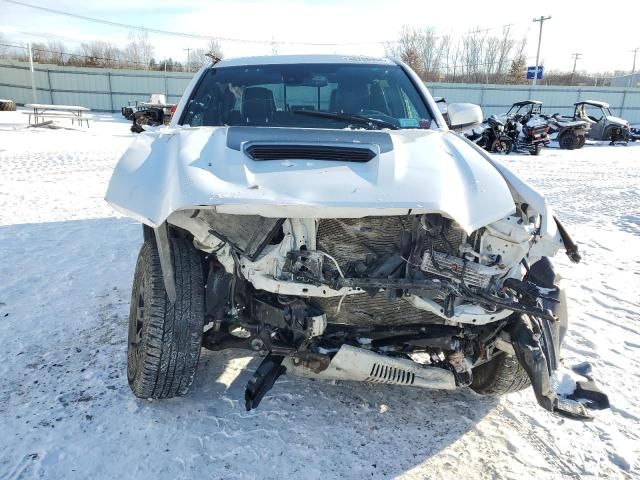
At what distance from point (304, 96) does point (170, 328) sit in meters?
1.98

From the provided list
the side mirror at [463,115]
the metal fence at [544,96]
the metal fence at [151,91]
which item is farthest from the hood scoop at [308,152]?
the metal fence at [151,91]

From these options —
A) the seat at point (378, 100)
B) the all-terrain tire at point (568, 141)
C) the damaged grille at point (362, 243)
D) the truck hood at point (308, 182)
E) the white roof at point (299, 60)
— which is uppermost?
the white roof at point (299, 60)

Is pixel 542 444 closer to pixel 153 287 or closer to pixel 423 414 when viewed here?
pixel 423 414

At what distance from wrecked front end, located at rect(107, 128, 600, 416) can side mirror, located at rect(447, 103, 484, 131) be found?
1.12 meters

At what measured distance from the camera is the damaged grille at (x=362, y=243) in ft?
7.78

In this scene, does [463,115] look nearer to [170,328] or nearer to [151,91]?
[170,328]

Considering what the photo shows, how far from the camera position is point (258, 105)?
3.50 metres

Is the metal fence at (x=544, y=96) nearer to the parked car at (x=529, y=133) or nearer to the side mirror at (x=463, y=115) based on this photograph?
the parked car at (x=529, y=133)

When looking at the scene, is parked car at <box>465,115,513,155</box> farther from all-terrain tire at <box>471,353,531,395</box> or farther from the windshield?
all-terrain tire at <box>471,353,531,395</box>

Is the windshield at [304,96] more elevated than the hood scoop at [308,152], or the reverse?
the windshield at [304,96]

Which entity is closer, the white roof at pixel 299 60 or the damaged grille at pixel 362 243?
the damaged grille at pixel 362 243

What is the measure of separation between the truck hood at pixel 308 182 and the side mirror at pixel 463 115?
109 cm

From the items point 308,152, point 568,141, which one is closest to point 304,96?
point 308,152

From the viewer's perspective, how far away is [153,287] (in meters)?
2.46
